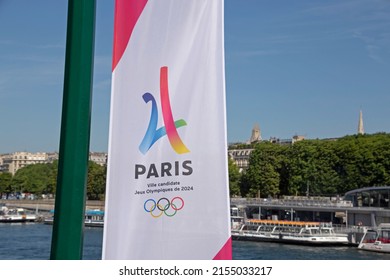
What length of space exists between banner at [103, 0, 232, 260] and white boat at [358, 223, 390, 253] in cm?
2759

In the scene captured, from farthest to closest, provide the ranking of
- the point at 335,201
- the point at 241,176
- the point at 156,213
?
the point at 241,176 → the point at 335,201 → the point at 156,213

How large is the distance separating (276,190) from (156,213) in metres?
48.5

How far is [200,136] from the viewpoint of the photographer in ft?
6.83

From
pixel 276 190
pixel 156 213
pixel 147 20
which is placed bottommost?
pixel 156 213

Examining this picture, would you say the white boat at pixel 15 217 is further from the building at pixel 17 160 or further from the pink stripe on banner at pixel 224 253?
the building at pixel 17 160

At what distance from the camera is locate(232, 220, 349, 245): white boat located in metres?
33.1

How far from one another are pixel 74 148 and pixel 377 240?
2957 centimetres

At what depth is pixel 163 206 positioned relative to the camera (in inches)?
81.5

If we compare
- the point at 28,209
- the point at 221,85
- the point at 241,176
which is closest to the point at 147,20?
the point at 221,85

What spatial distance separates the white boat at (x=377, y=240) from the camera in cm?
2898

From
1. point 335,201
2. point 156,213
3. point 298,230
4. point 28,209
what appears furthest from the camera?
point 28,209

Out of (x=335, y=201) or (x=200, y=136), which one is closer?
(x=200, y=136)

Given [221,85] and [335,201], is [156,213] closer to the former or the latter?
[221,85]

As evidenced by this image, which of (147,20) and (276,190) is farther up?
(276,190)
